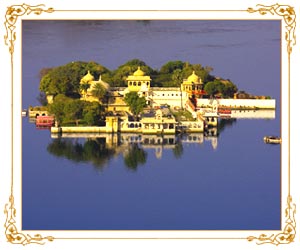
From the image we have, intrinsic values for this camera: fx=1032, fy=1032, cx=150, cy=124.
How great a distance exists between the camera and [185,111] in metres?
9.62

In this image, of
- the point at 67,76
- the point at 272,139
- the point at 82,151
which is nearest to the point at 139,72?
the point at 67,76

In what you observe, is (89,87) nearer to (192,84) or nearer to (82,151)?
(82,151)

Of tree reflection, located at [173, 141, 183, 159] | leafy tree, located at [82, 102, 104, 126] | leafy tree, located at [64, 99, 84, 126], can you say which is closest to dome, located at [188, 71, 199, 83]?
tree reflection, located at [173, 141, 183, 159]

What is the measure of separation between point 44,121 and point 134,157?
0.88m

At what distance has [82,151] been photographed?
30.4ft

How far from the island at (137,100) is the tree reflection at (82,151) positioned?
6.4 inches

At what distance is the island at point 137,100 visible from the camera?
9.39m

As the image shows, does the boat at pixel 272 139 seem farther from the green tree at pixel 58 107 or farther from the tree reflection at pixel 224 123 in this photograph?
the green tree at pixel 58 107

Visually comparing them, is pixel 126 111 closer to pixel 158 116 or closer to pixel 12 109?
pixel 158 116
